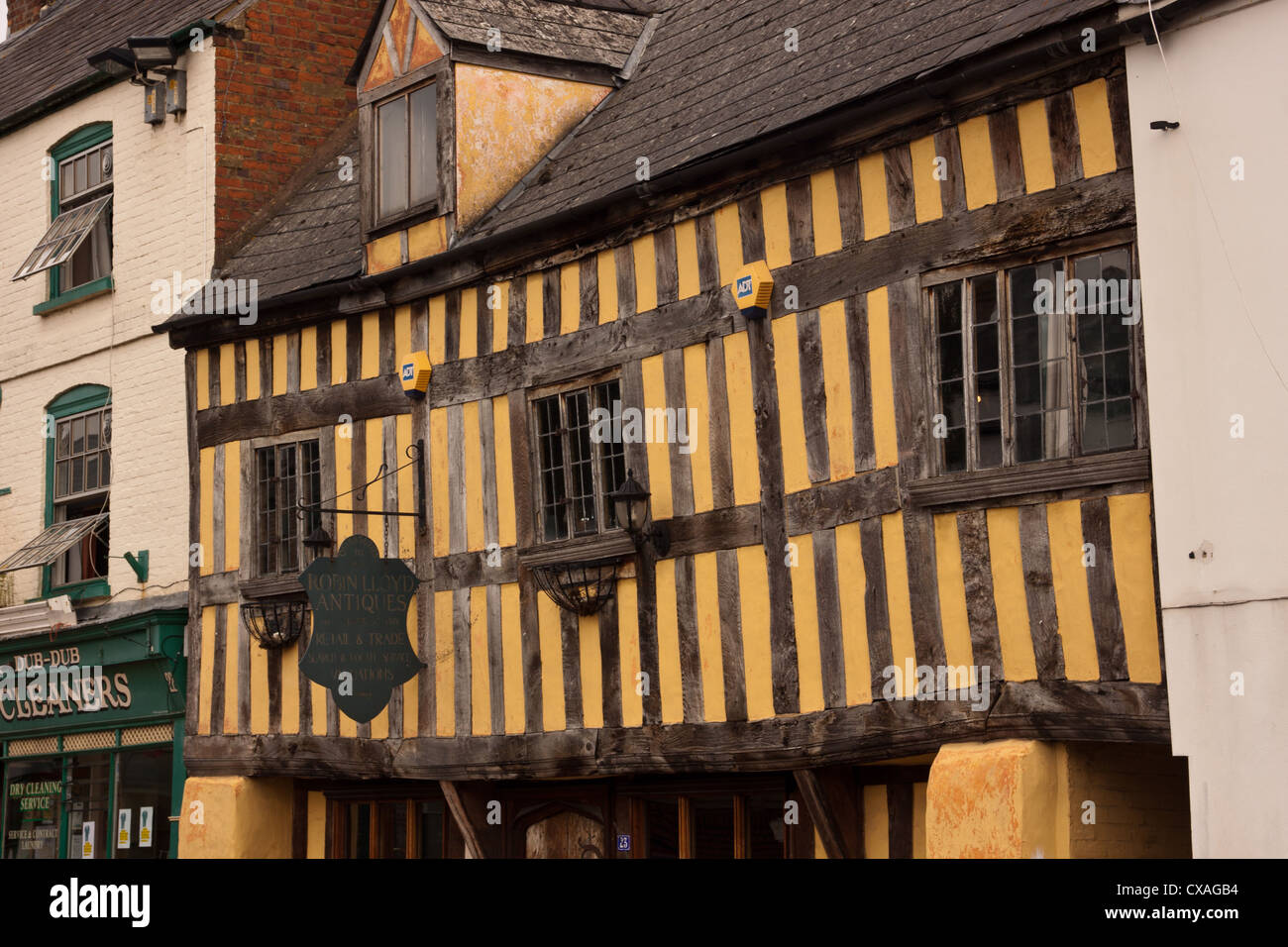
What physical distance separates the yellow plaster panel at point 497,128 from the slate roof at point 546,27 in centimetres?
23

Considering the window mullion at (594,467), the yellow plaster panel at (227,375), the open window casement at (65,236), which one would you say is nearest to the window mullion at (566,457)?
the window mullion at (594,467)

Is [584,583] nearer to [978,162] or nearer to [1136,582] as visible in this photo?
[978,162]

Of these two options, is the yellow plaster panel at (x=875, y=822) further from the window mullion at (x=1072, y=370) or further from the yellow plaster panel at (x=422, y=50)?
the yellow plaster panel at (x=422, y=50)

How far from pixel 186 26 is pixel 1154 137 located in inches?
396

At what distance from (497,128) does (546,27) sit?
112 cm

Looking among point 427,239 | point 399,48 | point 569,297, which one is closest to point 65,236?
point 399,48

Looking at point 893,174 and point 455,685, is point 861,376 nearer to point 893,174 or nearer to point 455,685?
point 893,174

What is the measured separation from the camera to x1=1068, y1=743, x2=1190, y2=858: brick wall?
9031mm

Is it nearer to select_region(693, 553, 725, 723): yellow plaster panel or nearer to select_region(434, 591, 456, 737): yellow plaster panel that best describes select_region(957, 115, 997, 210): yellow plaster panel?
select_region(693, 553, 725, 723): yellow plaster panel

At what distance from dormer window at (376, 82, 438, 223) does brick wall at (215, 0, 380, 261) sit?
2620 millimetres

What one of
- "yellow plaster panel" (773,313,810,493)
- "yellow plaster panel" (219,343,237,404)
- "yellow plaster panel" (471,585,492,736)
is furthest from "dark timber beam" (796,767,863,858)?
"yellow plaster panel" (219,343,237,404)

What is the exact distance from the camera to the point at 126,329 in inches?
647

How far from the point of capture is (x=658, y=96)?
42.1ft
